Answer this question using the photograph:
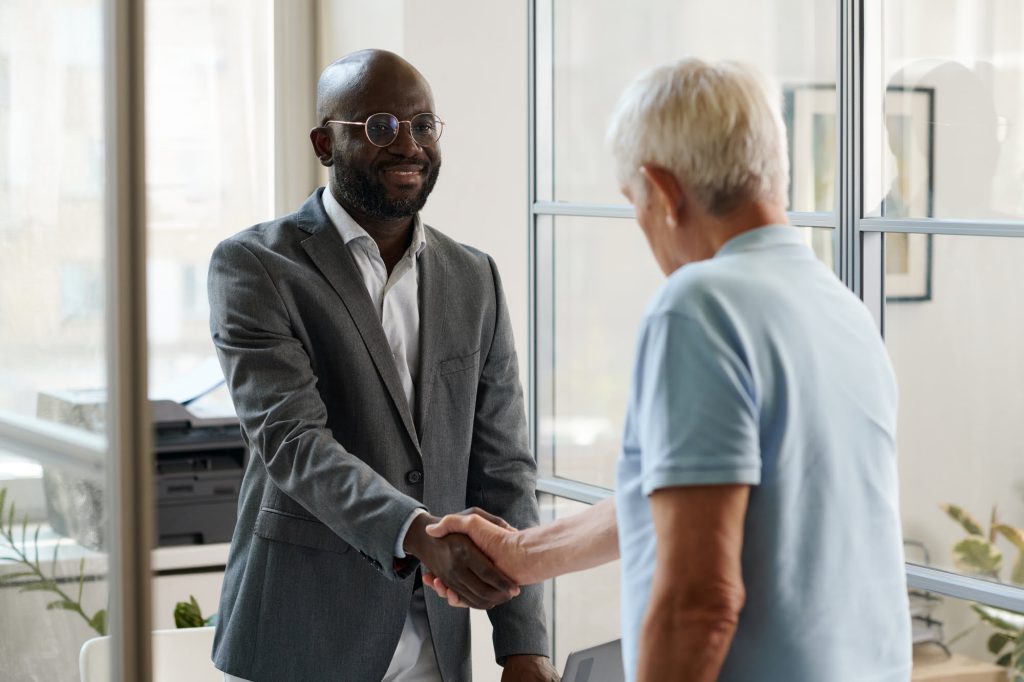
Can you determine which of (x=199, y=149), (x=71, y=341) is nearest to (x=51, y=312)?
(x=71, y=341)

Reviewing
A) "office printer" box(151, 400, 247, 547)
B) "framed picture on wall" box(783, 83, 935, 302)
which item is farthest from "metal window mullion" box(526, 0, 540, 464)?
"office printer" box(151, 400, 247, 547)

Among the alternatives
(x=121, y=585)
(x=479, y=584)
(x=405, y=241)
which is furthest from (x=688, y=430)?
(x=405, y=241)

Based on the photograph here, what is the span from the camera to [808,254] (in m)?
1.19

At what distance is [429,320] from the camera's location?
5.97 feet

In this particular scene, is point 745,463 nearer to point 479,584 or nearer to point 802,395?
point 802,395

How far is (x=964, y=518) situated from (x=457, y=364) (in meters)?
0.95

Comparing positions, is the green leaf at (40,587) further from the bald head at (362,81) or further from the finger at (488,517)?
the bald head at (362,81)

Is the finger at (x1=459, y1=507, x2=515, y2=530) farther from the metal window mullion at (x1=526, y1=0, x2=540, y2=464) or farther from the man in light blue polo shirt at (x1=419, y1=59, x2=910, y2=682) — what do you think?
the metal window mullion at (x1=526, y1=0, x2=540, y2=464)

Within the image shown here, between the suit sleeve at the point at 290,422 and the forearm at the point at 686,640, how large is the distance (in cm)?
64

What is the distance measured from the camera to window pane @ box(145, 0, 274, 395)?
3812 mm

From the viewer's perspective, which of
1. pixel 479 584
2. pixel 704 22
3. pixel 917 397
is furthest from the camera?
pixel 704 22

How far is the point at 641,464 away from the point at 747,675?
8.2 inches

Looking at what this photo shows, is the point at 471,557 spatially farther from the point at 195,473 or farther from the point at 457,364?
the point at 195,473

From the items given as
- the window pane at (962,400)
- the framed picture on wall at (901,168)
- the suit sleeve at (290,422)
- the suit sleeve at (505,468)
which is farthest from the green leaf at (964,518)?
the suit sleeve at (290,422)
